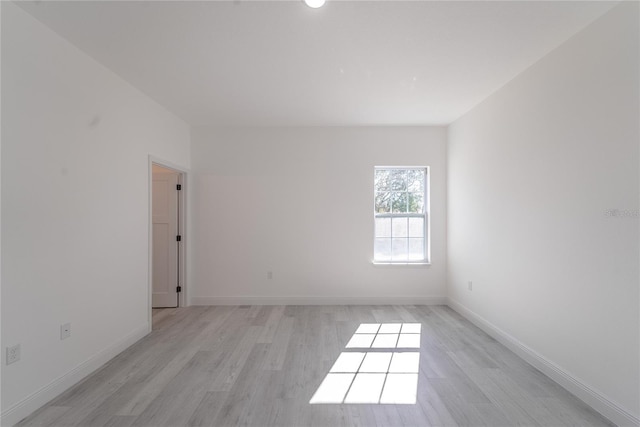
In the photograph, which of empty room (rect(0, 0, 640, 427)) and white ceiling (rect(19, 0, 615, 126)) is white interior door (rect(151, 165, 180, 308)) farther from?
white ceiling (rect(19, 0, 615, 126))

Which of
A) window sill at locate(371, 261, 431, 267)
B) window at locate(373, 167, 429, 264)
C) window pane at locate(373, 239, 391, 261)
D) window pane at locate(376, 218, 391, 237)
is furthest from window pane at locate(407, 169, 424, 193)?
window sill at locate(371, 261, 431, 267)

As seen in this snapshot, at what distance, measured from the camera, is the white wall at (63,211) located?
2.04m

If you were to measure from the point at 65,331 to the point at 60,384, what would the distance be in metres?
0.39

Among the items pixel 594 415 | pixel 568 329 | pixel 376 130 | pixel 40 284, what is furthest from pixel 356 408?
pixel 376 130

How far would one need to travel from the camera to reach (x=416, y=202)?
4.90 m

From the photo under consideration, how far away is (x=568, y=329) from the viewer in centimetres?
242

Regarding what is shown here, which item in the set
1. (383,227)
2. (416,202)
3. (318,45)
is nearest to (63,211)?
(318,45)

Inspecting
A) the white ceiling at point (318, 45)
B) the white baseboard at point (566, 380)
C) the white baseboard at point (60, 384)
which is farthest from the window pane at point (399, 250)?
the white baseboard at point (60, 384)

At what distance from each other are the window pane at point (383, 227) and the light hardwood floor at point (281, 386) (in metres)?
1.54

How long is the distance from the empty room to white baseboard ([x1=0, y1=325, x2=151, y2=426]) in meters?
0.02

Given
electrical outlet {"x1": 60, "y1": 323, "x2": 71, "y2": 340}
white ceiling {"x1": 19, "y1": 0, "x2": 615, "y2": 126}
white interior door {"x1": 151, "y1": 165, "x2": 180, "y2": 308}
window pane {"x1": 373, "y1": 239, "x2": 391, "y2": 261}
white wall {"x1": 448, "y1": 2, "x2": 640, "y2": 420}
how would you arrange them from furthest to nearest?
window pane {"x1": 373, "y1": 239, "x2": 391, "y2": 261} → white interior door {"x1": 151, "y1": 165, "x2": 180, "y2": 308} → electrical outlet {"x1": 60, "y1": 323, "x2": 71, "y2": 340} → white ceiling {"x1": 19, "y1": 0, "x2": 615, "y2": 126} → white wall {"x1": 448, "y1": 2, "x2": 640, "y2": 420}

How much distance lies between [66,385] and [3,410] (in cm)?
49

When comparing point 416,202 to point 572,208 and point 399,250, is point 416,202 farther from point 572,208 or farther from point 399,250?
point 572,208

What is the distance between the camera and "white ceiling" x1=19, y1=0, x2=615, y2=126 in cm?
209
